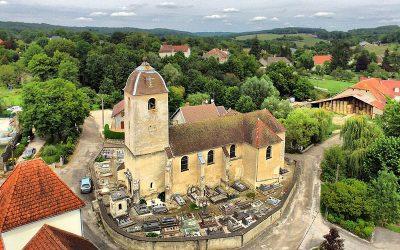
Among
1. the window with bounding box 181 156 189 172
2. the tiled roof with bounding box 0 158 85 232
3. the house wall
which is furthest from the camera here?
the window with bounding box 181 156 189 172

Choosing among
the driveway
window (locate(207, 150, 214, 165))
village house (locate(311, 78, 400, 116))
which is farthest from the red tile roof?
window (locate(207, 150, 214, 165))

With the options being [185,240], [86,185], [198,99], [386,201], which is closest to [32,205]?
[185,240]

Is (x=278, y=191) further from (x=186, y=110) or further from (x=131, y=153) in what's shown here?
(x=186, y=110)

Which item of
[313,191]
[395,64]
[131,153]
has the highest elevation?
[395,64]

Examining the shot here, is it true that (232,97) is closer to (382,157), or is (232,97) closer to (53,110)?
(53,110)

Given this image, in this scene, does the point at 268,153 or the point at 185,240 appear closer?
the point at 185,240

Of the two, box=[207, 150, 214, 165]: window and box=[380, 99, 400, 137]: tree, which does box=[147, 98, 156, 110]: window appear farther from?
box=[380, 99, 400, 137]: tree

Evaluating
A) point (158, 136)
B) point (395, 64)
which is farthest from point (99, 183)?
point (395, 64)
